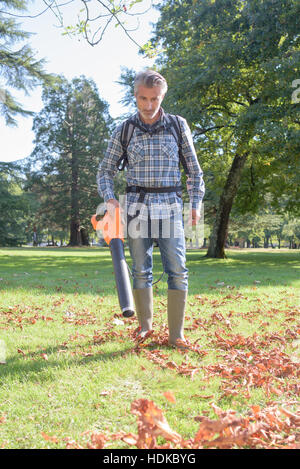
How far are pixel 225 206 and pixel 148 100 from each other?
1527cm

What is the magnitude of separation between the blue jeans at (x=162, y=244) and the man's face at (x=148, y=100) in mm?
937

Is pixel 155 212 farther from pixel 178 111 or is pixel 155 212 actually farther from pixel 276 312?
pixel 178 111

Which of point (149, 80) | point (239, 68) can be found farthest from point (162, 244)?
point (239, 68)

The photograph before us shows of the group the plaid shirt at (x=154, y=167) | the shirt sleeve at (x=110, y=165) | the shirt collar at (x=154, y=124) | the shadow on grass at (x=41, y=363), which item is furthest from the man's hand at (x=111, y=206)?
the shadow on grass at (x=41, y=363)

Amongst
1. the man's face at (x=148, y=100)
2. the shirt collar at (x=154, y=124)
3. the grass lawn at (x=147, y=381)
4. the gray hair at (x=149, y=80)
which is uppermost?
the gray hair at (x=149, y=80)

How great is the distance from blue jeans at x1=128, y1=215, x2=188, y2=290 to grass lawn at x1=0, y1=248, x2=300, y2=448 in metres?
0.66

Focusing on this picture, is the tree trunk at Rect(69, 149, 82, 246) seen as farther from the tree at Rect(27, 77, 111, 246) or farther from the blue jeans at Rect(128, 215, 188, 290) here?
the blue jeans at Rect(128, 215, 188, 290)

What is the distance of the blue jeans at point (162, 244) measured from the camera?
3.44m

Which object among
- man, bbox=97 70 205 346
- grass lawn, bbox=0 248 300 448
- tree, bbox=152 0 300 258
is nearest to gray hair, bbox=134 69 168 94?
man, bbox=97 70 205 346

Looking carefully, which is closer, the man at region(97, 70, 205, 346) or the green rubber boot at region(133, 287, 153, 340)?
the man at region(97, 70, 205, 346)

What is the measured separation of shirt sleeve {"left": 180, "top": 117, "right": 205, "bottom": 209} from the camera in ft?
11.8

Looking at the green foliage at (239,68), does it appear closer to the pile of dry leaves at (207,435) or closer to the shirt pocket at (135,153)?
the shirt pocket at (135,153)

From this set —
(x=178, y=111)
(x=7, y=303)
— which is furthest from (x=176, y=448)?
(x=178, y=111)
